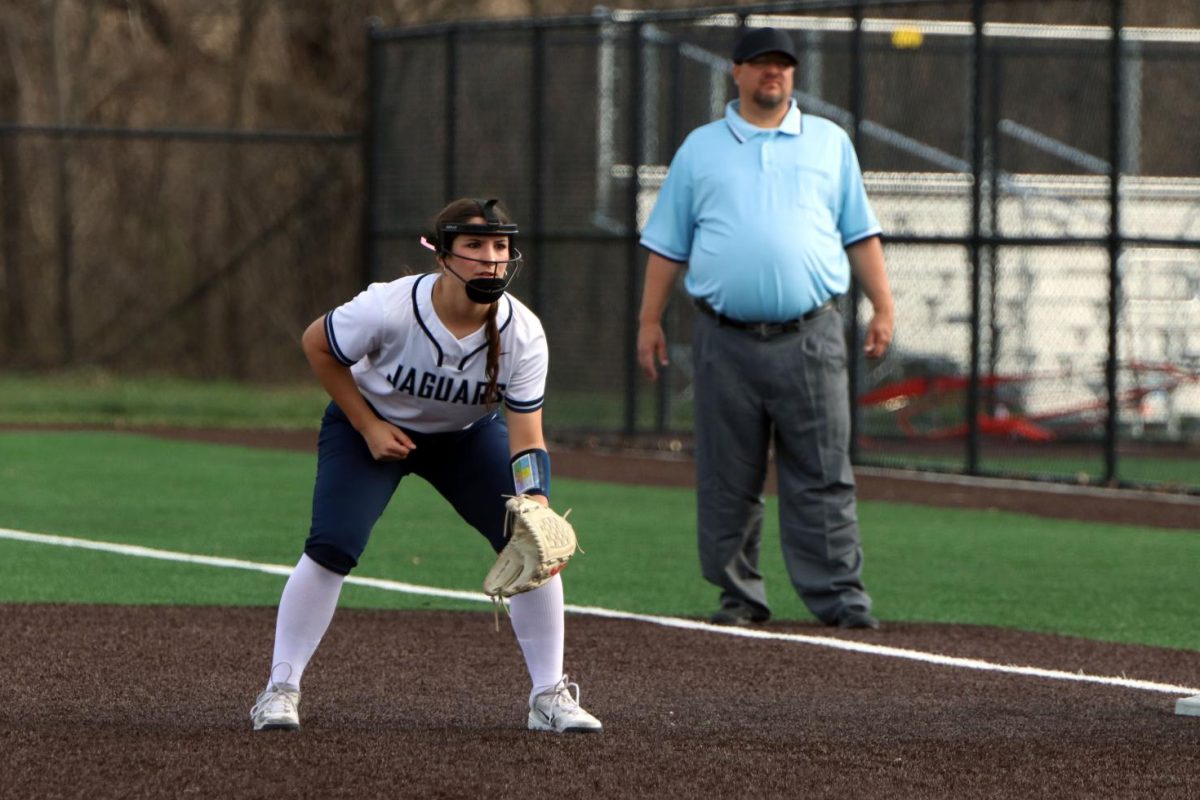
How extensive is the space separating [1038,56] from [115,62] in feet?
42.8

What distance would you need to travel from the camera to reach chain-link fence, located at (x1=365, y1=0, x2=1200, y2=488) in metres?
15.6

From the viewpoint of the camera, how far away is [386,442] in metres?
5.85

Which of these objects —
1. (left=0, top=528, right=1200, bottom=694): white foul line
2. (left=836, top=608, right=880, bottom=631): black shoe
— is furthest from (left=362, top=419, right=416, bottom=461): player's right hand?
(left=836, top=608, right=880, bottom=631): black shoe

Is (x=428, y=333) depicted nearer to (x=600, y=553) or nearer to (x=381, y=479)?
(x=381, y=479)

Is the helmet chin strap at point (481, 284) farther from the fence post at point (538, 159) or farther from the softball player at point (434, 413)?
the fence post at point (538, 159)

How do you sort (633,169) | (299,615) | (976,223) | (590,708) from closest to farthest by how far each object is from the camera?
(299,615), (590,708), (976,223), (633,169)

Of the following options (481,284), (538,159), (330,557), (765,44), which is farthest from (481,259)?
(538,159)

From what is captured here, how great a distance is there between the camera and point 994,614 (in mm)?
8695

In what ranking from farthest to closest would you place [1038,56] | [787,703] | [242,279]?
[242,279]
[1038,56]
[787,703]

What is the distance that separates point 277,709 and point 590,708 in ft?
3.46

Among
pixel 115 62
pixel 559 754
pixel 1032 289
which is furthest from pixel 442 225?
pixel 115 62

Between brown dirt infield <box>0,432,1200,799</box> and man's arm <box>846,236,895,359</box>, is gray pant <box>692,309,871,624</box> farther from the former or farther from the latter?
brown dirt infield <box>0,432,1200,799</box>

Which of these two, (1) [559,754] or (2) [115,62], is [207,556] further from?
(2) [115,62]

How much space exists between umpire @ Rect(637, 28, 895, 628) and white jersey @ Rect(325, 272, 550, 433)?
7.70ft
